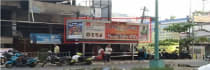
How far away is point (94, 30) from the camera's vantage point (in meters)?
23.8

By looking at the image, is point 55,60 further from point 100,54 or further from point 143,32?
point 143,32

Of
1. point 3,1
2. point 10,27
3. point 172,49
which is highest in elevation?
point 3,1

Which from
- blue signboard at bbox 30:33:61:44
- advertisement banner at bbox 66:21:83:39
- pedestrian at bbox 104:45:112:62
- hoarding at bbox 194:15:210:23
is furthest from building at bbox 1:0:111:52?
hoarding at bbox 194:15:210:23

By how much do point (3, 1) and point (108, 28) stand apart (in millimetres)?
8059

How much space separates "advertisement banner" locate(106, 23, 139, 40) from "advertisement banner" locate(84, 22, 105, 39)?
1.78 ft

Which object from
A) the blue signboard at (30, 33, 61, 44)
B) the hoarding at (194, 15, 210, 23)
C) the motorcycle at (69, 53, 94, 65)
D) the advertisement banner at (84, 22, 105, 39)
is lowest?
the motorcycle at (69, 53, 94, 65)

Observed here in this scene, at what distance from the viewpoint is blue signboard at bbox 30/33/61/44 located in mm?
24234

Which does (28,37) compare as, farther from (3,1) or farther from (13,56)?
(13,56)

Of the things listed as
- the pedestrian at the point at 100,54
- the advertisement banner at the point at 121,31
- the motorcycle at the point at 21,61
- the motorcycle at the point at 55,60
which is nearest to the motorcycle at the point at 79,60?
the motorcycle at the point at 55,60

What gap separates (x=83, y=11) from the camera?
31.8 m

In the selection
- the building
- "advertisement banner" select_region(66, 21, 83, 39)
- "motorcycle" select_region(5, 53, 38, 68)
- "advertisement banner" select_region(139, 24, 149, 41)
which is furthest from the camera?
"advertisement banner" select_region(139, 24, 149, 41)

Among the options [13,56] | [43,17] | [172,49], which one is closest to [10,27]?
[43,17]

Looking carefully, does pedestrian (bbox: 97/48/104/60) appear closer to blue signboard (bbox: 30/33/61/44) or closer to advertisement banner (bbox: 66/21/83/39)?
advertisement banner (bbox: 66/21/83/39)

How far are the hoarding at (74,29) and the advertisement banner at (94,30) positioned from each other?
0.41 meters
